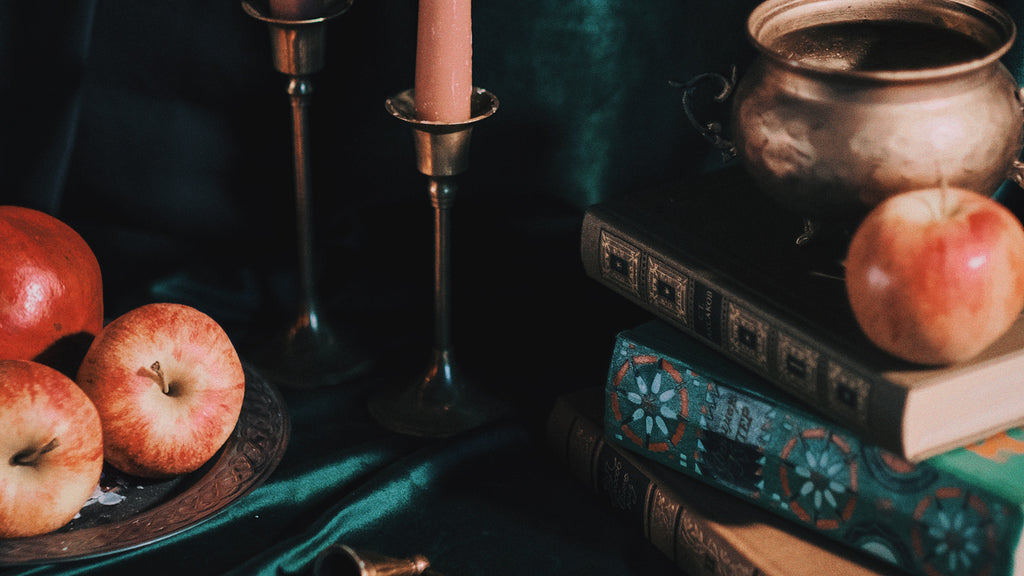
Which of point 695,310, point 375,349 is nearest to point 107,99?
point 375,349

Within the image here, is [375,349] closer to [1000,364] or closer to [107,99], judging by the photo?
[107,99]

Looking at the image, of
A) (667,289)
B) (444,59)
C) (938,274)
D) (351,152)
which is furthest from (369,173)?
(938,274)

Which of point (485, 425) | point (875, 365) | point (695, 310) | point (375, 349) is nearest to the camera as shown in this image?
point (875, 365)

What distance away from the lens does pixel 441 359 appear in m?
0.98

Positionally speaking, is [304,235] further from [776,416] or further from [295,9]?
[776,416]

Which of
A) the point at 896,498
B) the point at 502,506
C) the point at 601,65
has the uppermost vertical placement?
the point at 601,65

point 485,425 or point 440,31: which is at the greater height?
point 440,31

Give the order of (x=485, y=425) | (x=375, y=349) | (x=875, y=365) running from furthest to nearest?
(x=375, y=349) → (x=485, y=425) → (x=875, y=365)

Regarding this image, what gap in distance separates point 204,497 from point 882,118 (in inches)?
21.5

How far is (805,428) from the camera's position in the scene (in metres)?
0.75

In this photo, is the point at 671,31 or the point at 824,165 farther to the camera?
the point at 671,31

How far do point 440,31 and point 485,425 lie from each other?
0.34m

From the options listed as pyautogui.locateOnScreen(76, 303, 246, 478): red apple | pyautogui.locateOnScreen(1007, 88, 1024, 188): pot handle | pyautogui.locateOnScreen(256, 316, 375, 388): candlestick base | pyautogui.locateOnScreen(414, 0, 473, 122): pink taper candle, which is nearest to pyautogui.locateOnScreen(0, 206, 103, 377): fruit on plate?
pyautogui.locateOnScreen(76, 303, 246, 478): red apple

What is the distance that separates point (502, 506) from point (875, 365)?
0.33 meters
